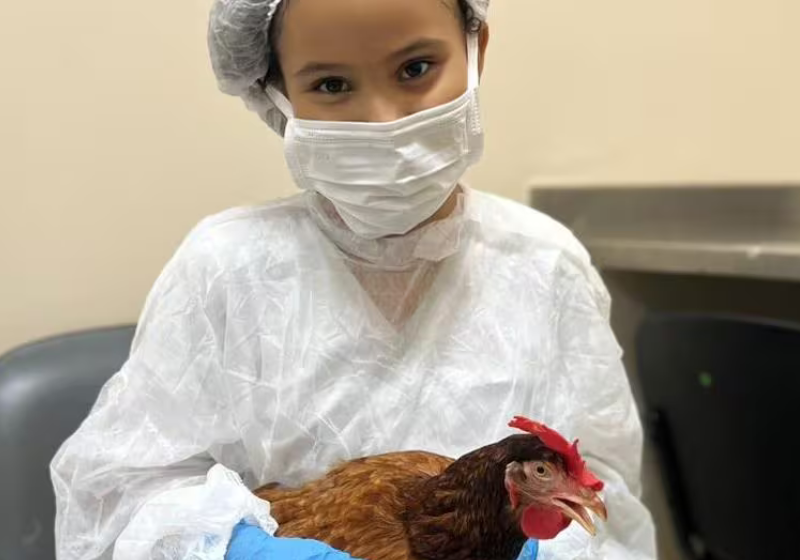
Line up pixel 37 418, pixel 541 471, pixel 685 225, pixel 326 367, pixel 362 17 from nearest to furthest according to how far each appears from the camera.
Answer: pixel 541 471 → pixel 362 17 → pixel 326 367 → pixel 37 418 → pixel 685 225

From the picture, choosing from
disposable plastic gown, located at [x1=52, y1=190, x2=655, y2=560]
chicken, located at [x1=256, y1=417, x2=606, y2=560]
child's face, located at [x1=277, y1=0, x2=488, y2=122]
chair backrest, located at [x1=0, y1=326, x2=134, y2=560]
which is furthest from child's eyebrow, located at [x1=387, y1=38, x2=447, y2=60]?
chair backrest, located at [x1=0, y1=326, x2=134, y2=560]

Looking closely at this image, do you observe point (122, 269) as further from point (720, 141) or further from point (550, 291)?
point (720, 141)

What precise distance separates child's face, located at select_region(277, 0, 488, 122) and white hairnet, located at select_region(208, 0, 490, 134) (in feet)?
0.07

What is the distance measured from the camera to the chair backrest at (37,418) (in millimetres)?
1051

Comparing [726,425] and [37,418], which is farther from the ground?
[37,418]

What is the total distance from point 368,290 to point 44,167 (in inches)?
21.8

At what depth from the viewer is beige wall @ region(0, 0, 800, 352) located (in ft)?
3.87

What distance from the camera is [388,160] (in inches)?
33.0

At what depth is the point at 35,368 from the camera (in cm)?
110

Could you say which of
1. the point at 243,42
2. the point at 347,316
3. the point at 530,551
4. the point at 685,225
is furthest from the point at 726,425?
the point at 243,42

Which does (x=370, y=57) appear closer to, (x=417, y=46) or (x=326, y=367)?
(x=417, y=46)

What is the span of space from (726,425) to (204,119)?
3.02ft

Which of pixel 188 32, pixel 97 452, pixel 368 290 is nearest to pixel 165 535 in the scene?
pixel 97 452

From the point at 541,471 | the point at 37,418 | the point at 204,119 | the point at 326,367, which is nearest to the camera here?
the point at 541,471
